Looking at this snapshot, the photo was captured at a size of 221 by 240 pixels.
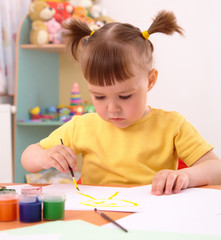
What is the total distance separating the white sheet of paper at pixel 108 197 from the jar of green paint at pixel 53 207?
8cm

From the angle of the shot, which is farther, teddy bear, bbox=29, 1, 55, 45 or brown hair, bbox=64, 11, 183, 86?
teddy bear, bbox=29, 1, 55, 45

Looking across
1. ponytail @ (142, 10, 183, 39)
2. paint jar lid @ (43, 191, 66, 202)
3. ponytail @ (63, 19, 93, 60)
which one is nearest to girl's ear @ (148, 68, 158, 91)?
ponytail @ (142, 10, 183, 39)

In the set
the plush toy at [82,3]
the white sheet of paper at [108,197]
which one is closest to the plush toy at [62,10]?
the plush toy at [82,3]

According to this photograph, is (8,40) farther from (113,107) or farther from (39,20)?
(113,107)

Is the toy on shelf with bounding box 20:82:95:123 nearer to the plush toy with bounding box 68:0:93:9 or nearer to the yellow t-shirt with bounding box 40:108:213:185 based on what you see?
the plush toy with bounding box 68:0:93:9

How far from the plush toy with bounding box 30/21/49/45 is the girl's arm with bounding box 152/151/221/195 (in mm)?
1626

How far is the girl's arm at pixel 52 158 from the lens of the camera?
920mm

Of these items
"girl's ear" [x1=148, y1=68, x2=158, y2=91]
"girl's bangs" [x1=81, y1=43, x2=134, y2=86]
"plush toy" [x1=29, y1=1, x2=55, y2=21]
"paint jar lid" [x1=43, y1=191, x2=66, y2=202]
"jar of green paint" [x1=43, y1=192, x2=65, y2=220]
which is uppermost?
"plush toy" [x1=29, y1=1, x2=55, y2=21]

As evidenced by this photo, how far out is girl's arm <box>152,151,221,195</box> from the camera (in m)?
0.84

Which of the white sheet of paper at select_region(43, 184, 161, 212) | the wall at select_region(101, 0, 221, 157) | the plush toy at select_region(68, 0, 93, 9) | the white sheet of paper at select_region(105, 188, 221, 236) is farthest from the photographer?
the wall at select_region(101, 0, 221, 157)

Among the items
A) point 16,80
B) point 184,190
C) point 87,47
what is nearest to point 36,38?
point 16,80

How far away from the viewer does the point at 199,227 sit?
0.59m

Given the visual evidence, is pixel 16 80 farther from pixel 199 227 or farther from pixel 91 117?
pixel 199 227

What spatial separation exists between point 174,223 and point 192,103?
2.30 metres
